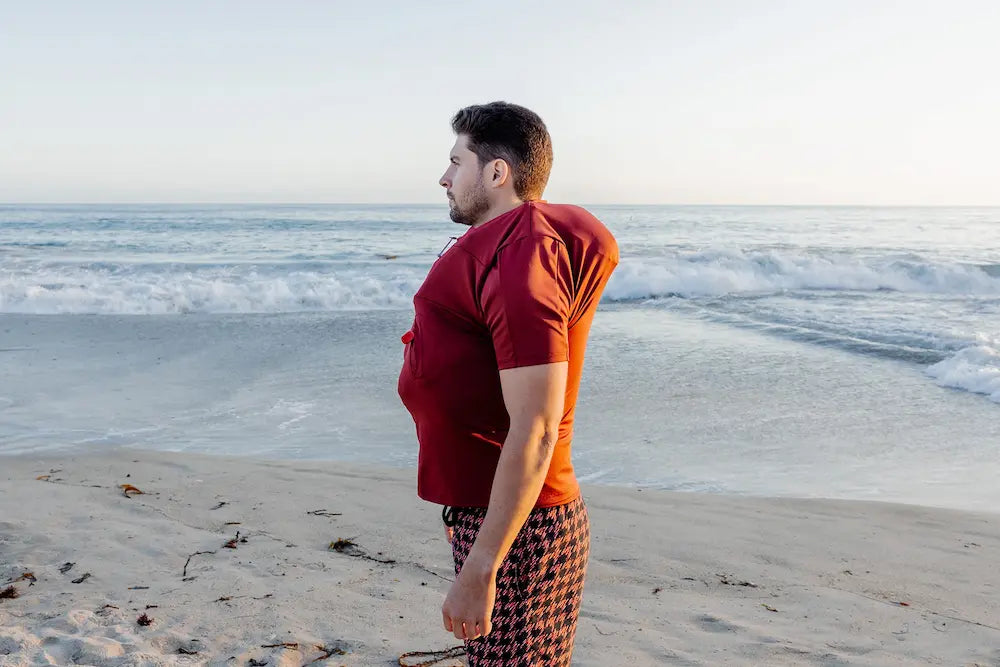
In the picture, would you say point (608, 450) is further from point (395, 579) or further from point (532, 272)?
point (532, 272)

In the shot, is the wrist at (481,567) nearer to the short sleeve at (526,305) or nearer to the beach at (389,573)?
the short sleeve at (526,305)

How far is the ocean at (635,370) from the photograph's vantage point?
21.0 feet

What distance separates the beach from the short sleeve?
238cm

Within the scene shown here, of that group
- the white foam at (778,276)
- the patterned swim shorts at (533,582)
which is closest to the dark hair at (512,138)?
the patterned swim shorts at (533,582)

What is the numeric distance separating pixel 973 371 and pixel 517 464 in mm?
9078

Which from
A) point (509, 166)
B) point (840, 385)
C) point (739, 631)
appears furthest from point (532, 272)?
point (840, 385)

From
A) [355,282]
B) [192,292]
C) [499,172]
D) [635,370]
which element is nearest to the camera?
[499,172]

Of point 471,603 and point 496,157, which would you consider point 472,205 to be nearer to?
point 496,157

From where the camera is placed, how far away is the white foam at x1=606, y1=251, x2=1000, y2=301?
17.9m

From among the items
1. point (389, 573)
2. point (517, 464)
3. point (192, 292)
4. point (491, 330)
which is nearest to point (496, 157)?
point (491, 330)

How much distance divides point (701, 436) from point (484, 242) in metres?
5.85

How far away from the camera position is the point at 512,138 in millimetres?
1583

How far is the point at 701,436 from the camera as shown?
22.7 feet

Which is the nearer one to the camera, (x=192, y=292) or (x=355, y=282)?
(x=192, y=292)
